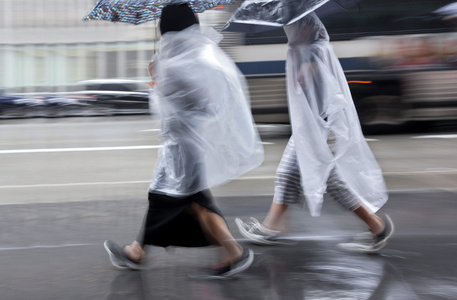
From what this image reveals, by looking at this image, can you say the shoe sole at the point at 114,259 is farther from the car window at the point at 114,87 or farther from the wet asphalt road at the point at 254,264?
the car window at the point at 114,87

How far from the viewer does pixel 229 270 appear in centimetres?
355

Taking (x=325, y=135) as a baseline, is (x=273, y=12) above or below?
above

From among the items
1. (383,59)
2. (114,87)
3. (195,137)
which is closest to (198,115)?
(195,137)

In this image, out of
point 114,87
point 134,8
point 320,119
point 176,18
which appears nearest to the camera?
point 176,18

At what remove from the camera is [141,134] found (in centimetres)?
1272

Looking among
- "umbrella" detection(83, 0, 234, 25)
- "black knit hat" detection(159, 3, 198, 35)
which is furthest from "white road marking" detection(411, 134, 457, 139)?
"black knit hat" detection(159, 3, 198, 35)

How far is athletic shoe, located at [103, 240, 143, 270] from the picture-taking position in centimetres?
368

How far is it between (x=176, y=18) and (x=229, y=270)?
146cm

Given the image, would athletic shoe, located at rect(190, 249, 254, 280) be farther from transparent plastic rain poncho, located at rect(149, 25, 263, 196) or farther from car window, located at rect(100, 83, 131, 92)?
car window, located at rect(100, 83, 131, 92)

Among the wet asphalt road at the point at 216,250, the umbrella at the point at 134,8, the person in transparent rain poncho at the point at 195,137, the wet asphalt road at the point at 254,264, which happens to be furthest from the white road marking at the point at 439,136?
the person in transparent rain poncho at the point at 195,137

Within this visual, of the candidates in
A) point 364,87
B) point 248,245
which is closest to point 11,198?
point 248,245

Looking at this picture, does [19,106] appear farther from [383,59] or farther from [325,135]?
[325,135]

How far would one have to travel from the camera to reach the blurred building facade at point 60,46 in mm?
28922

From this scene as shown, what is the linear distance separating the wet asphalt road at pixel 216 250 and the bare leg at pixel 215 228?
17cm
